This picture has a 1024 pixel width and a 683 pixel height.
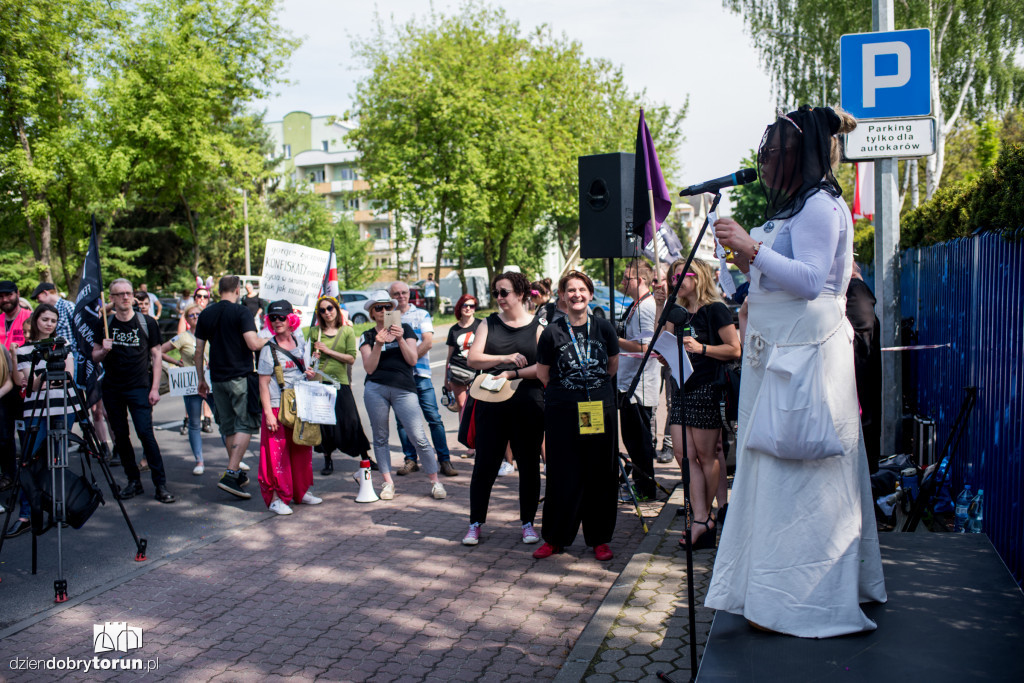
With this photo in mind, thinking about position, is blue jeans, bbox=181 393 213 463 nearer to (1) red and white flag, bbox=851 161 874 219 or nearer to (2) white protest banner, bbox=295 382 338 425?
(2) white protest banner, bbox=295 382 338 425

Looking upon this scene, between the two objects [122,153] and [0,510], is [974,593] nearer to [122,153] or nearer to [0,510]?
[0,510]

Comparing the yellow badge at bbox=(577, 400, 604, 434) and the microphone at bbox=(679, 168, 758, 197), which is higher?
the microphone at bbox=(679, 168, 758, 197)

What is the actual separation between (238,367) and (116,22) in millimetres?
15529

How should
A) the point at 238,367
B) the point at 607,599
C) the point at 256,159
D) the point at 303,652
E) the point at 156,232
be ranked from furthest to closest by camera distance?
1. the point at 156,232
2. the point at 256,159
3. the point at 238,367
4. the point at 607,599
5. the point at 303,652

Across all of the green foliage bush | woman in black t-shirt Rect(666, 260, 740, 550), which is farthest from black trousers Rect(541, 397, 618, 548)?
the green foliage bush

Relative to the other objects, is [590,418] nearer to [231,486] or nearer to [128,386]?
[231,486]

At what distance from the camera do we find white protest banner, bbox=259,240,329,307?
9766 mm

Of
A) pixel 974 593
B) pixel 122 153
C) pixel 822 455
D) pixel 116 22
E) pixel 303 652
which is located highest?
pixel 116 22

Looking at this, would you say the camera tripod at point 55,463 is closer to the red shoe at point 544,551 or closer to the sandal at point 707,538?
the red shoe at point 544,551

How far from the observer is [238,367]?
8023 mm

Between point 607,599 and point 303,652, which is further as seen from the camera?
point 607,599

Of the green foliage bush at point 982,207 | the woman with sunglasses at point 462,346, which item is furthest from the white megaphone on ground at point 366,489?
the green foliage bush at point 982,207

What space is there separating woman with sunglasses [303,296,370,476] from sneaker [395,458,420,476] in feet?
2.82

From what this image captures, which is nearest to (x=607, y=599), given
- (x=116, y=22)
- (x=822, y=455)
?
(x=822, y=455)
